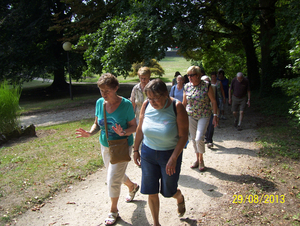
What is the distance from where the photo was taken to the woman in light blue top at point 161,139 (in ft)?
9.76

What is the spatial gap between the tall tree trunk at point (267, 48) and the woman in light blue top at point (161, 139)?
10139 mm

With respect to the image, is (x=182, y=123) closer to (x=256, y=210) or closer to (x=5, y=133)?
(x=256, y=210)

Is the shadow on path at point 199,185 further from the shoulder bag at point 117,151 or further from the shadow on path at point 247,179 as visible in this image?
the shoulder bag at point 117,151

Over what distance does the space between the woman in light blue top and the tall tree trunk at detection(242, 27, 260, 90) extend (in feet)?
45.5

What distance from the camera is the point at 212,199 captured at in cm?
413

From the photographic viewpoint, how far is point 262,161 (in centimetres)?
559

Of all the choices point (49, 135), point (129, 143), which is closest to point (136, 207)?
point (129, 143)

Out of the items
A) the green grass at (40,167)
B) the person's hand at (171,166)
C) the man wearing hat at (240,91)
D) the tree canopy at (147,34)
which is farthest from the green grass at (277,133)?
the green grass at (40,167)

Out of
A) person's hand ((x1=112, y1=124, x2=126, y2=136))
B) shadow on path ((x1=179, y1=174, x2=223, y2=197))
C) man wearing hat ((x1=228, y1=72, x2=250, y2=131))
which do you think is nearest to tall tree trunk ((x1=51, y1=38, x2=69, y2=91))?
man wearing hat ((x1=228, y1=72, x2=250, y2=131))

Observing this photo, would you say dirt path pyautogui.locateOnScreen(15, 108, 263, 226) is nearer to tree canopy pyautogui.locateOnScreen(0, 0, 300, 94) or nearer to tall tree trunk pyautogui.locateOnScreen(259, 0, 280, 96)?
tree canopy pyautogui.locateOnScreen(0, 0, 300, 94)

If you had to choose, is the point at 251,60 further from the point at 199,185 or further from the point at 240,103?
the point at 199,185

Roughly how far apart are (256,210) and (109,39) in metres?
10.0

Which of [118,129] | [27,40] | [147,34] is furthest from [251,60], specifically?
[27,40]
